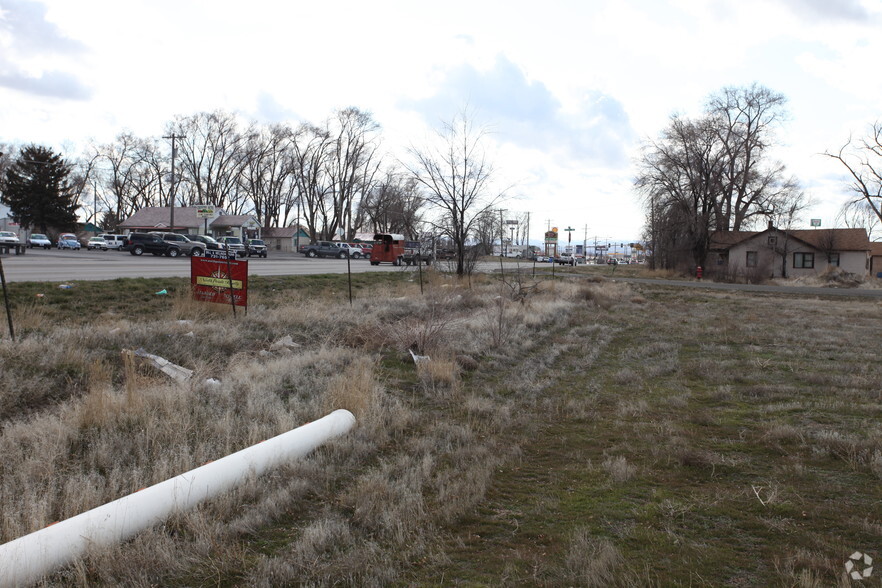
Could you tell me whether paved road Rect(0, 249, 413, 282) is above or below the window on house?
below

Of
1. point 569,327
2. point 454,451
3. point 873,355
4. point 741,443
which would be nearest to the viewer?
point 454,451

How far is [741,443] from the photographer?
20.1ft

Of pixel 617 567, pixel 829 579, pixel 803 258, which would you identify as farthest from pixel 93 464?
pixel 803 258

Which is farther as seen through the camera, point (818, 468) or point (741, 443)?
point (741, 443)

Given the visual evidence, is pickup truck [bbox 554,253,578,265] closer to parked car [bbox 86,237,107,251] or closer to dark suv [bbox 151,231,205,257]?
dark suv [bbox 151,231,205,257]

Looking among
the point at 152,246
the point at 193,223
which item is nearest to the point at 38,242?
the point at 152,246

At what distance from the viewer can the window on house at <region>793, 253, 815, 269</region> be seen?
5622 cm

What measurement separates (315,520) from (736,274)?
49001 millimetres

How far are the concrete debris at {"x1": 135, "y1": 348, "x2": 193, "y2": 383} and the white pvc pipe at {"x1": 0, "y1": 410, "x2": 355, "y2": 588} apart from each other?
127 inches

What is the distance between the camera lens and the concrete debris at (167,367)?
26.7 ft

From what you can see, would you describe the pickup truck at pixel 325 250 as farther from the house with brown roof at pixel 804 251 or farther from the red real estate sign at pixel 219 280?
the red real estate sign at pixel 219 280

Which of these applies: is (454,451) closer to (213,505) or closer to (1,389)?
(213,505)

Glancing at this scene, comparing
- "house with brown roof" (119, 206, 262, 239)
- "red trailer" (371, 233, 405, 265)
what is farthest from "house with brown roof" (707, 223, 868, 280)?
"house with brown roof" (119, 206, 262, 239)

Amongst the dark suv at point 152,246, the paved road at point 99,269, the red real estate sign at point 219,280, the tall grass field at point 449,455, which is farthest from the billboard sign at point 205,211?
the tall grass field at point 449,455
